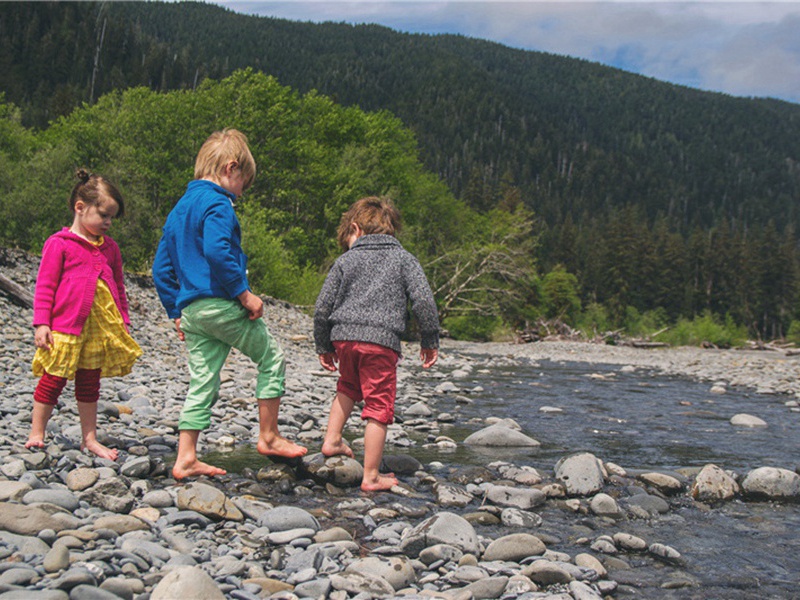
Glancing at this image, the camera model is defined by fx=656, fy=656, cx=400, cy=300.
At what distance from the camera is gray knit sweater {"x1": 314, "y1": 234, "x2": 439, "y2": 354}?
419cm

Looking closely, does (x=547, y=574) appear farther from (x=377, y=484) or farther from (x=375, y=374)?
(x=375, y=374)

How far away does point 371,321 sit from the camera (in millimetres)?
4184

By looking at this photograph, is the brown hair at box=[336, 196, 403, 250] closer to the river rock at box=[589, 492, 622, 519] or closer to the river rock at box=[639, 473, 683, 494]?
the river rock at box=[589, 492, 622, 519]

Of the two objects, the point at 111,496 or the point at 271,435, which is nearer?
the point at 111,496

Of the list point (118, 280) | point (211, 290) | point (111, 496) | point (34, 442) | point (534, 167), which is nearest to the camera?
point (111, 496)

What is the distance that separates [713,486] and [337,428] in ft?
8.19

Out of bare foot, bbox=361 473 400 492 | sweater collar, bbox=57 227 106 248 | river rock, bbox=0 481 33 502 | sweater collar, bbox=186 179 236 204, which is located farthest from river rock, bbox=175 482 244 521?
sweater collar, bbox=57 227 106 248

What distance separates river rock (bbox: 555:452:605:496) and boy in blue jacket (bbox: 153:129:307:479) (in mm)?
1942

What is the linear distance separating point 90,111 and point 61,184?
46.1 ft

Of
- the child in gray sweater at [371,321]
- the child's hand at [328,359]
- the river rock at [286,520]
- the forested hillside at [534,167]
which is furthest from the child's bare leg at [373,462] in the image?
the forested hillside at [534,167]

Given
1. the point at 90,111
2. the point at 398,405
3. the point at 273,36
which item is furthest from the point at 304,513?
the point at 273,36

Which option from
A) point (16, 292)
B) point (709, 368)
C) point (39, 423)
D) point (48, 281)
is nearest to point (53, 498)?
point (39, 423)

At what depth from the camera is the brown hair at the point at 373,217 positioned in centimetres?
448

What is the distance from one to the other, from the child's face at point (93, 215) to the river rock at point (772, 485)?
453cm
